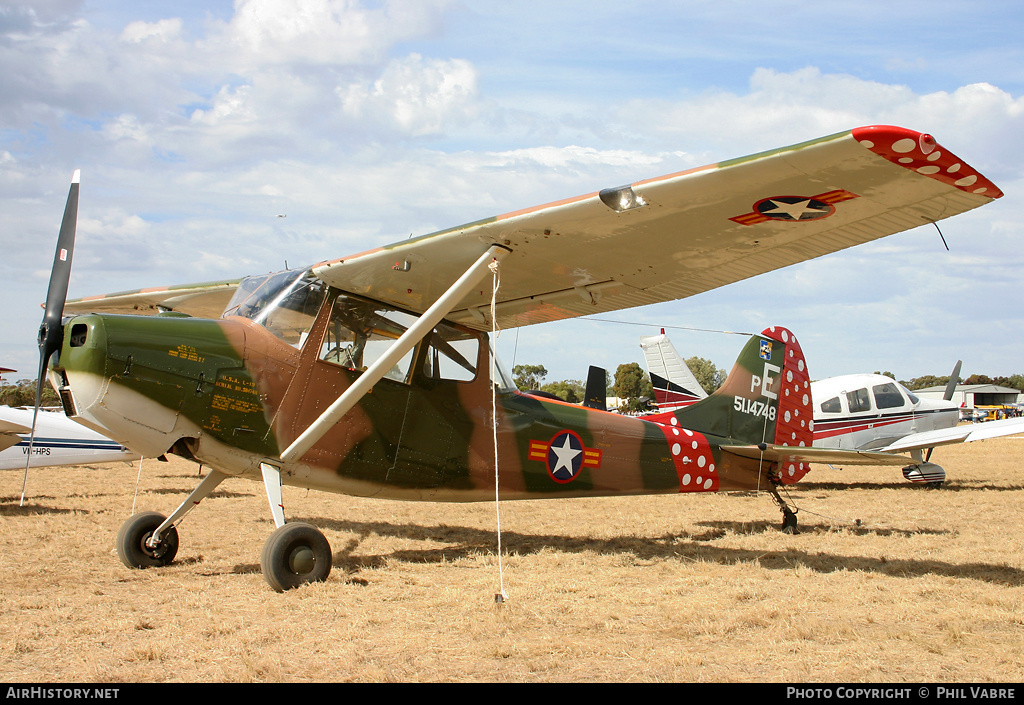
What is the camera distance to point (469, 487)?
23.7ft

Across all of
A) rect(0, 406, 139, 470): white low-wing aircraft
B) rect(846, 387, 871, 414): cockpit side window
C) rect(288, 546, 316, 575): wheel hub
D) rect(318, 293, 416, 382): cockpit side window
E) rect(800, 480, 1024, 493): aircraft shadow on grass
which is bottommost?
rect(800, 480, 1024, 493): aircraft shadow on grass

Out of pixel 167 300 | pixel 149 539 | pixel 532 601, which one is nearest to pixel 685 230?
pixel 532 601

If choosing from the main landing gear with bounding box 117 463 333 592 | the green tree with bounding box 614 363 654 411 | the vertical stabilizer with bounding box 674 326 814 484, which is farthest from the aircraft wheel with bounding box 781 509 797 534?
the green tree with bounding box 614 363 654 411

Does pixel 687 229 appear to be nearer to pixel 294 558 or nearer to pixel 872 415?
pixel 294 558

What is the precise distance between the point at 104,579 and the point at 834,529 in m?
8.01

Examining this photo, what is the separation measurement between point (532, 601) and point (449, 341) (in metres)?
2.92

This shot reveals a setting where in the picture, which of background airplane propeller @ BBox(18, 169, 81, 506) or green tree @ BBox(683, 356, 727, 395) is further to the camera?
green tree @ BBox(683, 356, 727, 395)

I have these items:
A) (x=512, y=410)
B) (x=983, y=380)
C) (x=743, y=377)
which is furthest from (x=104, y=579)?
(x=983, y=380)

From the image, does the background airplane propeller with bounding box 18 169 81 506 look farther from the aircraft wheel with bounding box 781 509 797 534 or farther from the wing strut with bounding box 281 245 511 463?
the aircraft wheel with bounding box 781 509 797 534

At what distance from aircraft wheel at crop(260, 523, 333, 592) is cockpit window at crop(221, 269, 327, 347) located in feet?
5.30

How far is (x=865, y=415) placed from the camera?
16.5 m

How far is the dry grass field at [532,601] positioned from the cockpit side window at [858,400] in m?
6.82

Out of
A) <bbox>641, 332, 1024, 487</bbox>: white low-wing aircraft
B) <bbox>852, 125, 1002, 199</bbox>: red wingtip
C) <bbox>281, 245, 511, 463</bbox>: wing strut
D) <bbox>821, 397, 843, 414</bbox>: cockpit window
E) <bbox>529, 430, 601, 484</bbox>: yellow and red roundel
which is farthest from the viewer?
<bbox>821, 397, 843, 414</bbox>: cockpit window

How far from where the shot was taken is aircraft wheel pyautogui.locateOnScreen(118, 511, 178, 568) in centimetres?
622
